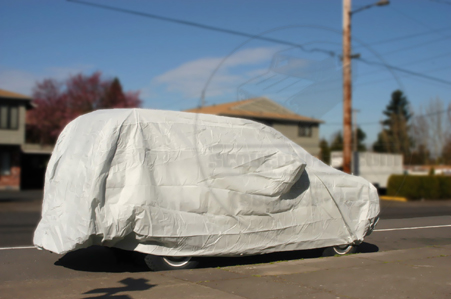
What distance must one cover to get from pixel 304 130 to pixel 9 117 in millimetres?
27682

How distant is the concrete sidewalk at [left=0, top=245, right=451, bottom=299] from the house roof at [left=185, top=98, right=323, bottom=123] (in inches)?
98.2

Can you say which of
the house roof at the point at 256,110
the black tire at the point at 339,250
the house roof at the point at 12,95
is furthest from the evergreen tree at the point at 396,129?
the house roof at the point at 12,95

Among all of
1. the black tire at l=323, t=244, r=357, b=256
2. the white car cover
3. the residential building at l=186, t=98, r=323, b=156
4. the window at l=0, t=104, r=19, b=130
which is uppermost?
the window at l=0, t=104, r=19, b=130

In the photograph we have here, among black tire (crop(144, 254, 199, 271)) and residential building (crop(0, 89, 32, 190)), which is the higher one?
residential building (crop(0, 89, 32, 190))

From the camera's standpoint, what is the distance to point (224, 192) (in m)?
6.45

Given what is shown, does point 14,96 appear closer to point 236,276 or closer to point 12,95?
point 12,95

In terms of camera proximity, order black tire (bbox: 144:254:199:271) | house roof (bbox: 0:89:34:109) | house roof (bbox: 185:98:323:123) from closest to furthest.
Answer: black tire (bbox: 144:254:199:271), house roof (bbox: 185:98:323:123), house roof (bbox: 0:89:34:109)

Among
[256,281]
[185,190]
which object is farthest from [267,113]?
[256,281]

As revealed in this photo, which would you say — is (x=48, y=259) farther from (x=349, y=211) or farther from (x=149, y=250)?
(x=349, y=211)

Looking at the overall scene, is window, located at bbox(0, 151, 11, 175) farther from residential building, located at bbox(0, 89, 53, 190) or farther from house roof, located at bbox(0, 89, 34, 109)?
house roof, located at bbox(0, 89, 34, 109)

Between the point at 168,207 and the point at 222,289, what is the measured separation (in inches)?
49.5

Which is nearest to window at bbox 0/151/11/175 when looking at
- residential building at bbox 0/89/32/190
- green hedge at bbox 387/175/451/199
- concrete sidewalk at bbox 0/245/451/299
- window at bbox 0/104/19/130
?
residential building at bbox 0/89/32/190

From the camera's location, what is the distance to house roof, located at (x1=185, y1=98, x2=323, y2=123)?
773cm

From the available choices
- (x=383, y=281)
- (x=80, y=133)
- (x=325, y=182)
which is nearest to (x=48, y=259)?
(x=80, y=133)
